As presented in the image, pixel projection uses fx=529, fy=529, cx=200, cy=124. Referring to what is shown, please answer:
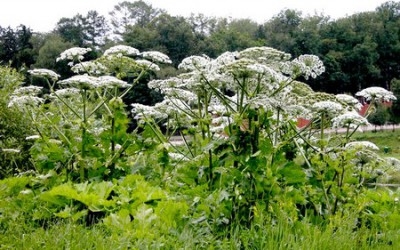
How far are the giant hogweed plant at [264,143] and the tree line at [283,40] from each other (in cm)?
4370

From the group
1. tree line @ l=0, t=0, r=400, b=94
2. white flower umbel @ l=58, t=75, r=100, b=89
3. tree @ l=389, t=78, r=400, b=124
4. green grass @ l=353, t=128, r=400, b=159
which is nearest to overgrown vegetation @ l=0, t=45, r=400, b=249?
white flower umbel @ l=58, t=75, r=100, b=89

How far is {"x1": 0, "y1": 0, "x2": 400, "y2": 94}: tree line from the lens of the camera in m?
55.9

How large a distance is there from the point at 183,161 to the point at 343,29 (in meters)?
63.0

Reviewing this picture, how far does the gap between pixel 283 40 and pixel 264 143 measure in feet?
203

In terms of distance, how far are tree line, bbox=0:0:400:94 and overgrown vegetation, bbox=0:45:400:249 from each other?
4328 cm

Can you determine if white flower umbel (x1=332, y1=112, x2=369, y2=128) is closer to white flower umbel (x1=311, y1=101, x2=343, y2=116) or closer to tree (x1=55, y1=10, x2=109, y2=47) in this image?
white flower umbel (x1=311, y1=101, x2=343, y2=116)

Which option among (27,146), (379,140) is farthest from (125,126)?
(379,140)

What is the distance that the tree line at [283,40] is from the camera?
55.9 m

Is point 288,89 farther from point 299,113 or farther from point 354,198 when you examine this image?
point 354,198

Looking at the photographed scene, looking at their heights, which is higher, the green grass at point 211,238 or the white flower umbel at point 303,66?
the white flower umbel at point 303,66

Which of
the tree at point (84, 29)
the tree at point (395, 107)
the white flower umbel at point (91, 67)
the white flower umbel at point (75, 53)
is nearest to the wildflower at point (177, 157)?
the white flower umbel at point (91, 67)

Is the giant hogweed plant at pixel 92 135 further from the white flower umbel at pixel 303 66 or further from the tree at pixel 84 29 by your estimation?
the tree at pixel 84 29

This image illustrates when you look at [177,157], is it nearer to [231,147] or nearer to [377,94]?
[231,147]

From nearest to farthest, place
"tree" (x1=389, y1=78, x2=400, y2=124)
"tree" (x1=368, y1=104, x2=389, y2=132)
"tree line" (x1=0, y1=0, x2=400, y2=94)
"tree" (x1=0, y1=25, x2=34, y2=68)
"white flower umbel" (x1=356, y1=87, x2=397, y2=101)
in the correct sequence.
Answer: "white flower umbel" (x1=356, y1=87, x2=397, y2=101)
"tree" (x1=368, y1=104, x2=389, y2=132)
"tree" (x1=389, y1=78, x2=400, y2=124)
"tree" (x1=0, y1=25, x2=34, y2=68)
"tree line" (x1=0, y1=0, x2=400, y2=94)
